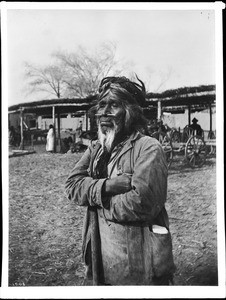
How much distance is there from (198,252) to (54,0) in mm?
2808

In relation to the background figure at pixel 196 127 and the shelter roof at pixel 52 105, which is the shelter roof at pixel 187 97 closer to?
the background figure at pixel 196 127

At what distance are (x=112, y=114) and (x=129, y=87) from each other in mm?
286

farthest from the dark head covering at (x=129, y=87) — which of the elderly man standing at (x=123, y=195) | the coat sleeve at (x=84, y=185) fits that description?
the coat sleeve at (x=84, y=185)

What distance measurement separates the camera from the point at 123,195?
3.16 meters

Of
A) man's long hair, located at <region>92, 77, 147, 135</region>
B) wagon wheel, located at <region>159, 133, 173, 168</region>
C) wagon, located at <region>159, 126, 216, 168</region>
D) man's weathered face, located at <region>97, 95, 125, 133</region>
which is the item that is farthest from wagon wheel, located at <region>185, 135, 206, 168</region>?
man's weathered face, located at <region>97, 95, 125, 133</region>

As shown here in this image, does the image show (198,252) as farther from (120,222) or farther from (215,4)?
(215,4)

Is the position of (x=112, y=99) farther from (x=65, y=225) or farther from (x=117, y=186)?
(x=65, y=225)

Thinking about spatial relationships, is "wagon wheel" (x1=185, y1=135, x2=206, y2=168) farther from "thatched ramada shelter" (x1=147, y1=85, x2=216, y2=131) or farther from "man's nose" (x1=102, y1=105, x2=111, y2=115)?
"man's nose" (x1=102, y1=105, x2=111, y2=115)

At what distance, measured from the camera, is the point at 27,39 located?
3.84 m

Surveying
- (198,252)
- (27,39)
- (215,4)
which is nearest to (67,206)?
(198,252)

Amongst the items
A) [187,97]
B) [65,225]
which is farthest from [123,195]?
[187,97]

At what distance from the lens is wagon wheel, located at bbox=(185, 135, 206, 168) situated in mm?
3896

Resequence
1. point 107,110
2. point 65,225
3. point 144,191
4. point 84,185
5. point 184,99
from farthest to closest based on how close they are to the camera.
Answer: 1. point 184,99
2. point 65,225
3. point 107,110
4. point 84,185
5. point 144,191

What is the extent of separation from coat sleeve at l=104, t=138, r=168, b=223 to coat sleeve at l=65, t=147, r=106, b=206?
15 centimetres
